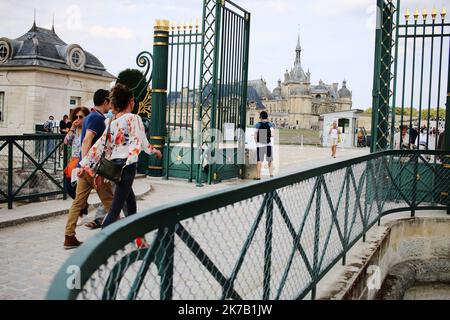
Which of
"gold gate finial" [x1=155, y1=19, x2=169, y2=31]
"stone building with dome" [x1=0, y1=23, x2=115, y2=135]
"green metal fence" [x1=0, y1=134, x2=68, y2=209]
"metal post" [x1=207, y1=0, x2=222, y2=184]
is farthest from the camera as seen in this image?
"stone building with dome" [x1=0, y1=23, x2=115, y2=135]

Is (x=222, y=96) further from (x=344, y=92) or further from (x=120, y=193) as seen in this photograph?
(x=344, y=92)

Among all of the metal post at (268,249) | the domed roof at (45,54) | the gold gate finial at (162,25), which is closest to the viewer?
the metal post at (268,249)

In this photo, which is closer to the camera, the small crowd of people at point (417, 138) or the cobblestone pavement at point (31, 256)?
the cobblestone pavement at point (31, 256)

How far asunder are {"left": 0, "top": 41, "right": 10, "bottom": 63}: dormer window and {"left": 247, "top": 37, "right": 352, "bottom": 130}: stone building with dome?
333 ft

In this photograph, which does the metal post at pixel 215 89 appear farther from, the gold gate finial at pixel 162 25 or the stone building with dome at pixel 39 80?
the stone building with dome at pixel 39 80

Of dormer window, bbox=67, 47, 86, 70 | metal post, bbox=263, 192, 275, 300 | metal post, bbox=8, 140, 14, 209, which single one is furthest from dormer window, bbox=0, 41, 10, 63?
metal post, bbox=263, 192, 275, 300

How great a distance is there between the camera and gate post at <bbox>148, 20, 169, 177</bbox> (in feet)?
36.5

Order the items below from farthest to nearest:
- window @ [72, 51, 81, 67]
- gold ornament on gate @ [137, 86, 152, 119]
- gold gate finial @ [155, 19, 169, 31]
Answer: window @ [72, 51, 81, 67] < gold ornament on gate @ [137, 86, 152, 119] < gold gate finial @ [155, 19, 169, 31]

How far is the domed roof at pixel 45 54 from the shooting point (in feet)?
73.0

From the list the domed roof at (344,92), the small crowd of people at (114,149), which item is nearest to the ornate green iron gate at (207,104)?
the small crowd of people at (114,149)

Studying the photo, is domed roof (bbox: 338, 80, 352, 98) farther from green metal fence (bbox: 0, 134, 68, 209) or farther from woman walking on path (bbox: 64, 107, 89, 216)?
woman walking on path (bbox: 64, 107, 89, 216)

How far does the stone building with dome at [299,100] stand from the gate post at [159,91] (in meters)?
112

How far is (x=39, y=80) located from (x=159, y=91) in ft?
40.5
